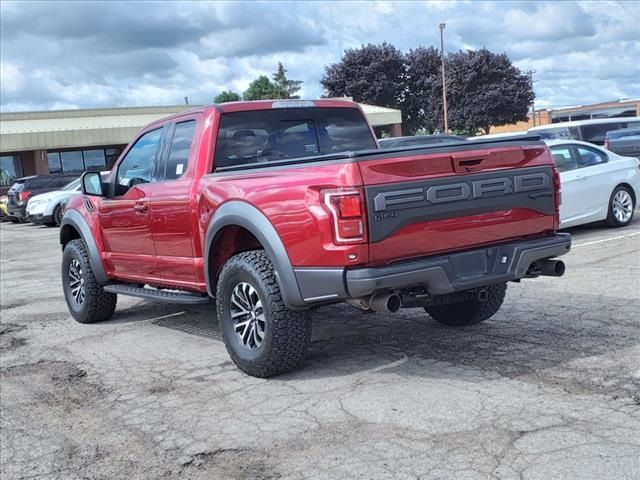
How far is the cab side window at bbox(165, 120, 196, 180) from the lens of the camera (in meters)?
6.07

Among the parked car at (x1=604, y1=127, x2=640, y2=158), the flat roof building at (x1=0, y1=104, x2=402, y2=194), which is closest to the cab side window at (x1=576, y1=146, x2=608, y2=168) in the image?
the parked car at (x1=604, y1=127, x2=640, y2=158)

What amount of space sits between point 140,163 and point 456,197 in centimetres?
336

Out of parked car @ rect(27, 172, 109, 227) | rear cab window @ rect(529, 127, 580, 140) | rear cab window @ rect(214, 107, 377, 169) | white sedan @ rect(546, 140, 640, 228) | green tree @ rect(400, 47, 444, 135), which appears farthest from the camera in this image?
green tree @ rect(400, 47, 444, 135)

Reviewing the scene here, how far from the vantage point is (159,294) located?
639cm

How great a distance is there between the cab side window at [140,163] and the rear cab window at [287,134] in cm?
97

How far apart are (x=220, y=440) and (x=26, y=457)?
1124 mm

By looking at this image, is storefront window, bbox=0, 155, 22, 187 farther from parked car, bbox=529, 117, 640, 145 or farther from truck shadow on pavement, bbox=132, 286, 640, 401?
truck shadow on pavement, bbox=132, 286, 640, 401

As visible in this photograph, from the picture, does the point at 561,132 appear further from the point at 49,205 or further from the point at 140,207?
the point at 140,207

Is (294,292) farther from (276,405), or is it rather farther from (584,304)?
(584,304)

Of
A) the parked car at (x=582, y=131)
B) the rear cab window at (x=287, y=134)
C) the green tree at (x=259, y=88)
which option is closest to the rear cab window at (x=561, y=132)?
the parked car at (x=582, y=131)

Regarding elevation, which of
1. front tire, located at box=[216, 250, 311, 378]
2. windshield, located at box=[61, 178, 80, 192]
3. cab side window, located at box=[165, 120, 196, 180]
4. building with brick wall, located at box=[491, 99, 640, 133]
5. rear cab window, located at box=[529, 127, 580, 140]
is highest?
building with brick wall, located at box=[491, 99, 640, 133]

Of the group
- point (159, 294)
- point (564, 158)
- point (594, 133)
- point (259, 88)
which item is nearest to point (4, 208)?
point (594, 133)

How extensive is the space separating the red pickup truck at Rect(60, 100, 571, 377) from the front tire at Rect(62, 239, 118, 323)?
1.06 metres

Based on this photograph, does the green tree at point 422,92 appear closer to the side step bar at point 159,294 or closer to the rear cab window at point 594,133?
the rear cab window at point 594,133
